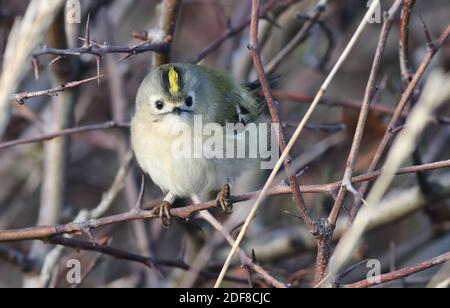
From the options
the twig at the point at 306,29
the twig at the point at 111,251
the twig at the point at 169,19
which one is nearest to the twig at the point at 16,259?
the twig at the point at 111,251

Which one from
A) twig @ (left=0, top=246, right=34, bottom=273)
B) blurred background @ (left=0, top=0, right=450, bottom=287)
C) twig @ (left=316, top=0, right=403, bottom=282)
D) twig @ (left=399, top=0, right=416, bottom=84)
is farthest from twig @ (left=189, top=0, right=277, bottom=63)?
twig @ (left=316, top=0, right=403, bottom=282)

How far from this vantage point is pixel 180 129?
2.43 metres

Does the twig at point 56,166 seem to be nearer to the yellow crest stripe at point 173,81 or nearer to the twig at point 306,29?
the yellow crest stripe at point 173,81

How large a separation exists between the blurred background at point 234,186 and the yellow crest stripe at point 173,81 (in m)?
0.16

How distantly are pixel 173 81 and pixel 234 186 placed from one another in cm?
128

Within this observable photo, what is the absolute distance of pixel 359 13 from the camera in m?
4.05

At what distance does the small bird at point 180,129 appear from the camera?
239cm

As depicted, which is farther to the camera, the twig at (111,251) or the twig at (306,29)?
the twig at (306,29)

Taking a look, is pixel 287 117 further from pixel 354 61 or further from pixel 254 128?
pixel 254 128

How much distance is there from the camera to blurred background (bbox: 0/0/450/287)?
9.16 feet

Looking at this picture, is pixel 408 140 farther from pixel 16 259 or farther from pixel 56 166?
pixel 56 166

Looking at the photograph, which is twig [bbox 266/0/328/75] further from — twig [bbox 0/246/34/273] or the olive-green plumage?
twig [bbox 0/246/34/273]

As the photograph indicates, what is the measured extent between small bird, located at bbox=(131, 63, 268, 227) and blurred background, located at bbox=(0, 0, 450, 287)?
155 millimetres

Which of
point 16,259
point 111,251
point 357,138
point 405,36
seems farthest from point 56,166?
point 357,138
